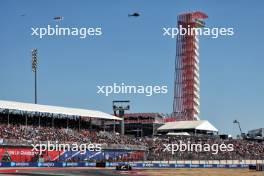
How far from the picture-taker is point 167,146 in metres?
111

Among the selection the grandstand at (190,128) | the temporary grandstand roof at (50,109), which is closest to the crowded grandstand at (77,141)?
the temporary grandstand roof at (50,109)

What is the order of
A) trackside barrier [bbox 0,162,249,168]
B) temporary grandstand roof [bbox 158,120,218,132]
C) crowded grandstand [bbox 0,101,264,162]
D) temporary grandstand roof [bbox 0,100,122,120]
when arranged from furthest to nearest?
temporary grandstand roof [bbox 158,120,218,132], temporary grandstand roof [bbox 0,100,122,120], crowded grandstand [bbox 0,101,264,162], trackside barrier [bbox 0,162,249,168]

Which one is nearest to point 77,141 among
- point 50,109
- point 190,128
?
point 50,109

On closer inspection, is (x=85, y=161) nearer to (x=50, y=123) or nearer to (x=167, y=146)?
(x=50, y=123)

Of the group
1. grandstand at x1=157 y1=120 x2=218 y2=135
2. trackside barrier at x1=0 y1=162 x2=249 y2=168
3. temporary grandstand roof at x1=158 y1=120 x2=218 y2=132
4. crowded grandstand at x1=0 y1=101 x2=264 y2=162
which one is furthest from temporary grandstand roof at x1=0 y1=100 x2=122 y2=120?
temporary grandstand roof at x1=158 y1=120 x2=218 y2=132

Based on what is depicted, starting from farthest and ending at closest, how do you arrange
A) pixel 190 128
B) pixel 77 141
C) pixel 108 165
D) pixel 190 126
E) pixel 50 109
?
pixel 190 126 < pixel 190 128 < pixel 50 109 < pixel 77 141 < pixel 108 165

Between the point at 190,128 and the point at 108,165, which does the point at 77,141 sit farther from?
the point at 190,128

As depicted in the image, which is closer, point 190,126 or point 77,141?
point 77,141

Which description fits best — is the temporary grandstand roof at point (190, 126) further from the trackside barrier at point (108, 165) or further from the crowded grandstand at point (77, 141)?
the trackside barrier at point (108, 165)

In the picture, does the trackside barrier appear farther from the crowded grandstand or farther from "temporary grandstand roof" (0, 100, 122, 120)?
"temporary grandstand roof" (0, 100, 122, 120)

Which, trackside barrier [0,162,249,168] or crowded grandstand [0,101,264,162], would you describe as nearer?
trackside barrier [0,162,249,168]

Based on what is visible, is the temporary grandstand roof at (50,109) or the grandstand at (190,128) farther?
the grandstand at (190,128)

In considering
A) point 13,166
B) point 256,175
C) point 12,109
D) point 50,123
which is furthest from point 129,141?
point 256,175

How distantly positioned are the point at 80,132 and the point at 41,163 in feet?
70.4
